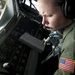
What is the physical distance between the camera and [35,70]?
1.00 metres

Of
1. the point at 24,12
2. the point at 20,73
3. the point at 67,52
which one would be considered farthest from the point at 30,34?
the point at 67,52

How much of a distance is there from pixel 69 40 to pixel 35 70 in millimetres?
267

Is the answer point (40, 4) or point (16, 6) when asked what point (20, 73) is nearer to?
point (40, 4)

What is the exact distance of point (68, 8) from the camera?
0.78 metres

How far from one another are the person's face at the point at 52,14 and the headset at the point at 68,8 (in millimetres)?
19

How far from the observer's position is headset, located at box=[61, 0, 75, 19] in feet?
2.50

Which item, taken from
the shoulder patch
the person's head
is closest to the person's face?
the person's head

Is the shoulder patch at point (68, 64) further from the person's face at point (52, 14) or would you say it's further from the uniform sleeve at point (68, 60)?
the person's face at point (52, 14)

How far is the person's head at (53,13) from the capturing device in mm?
766

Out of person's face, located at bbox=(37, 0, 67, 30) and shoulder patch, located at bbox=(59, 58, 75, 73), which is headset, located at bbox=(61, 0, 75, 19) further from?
shoulder patch, located at bbox=(59, 58, 75, 73)

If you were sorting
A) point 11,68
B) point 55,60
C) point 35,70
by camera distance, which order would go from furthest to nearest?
1. point 55,60
2. point 35,70
3. point 11,68

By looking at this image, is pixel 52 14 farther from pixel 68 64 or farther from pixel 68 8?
pixel 68 64

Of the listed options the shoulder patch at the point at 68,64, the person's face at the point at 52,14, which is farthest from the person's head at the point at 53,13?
the shoulder patch at the point at 68,64

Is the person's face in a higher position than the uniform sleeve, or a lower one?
higher
